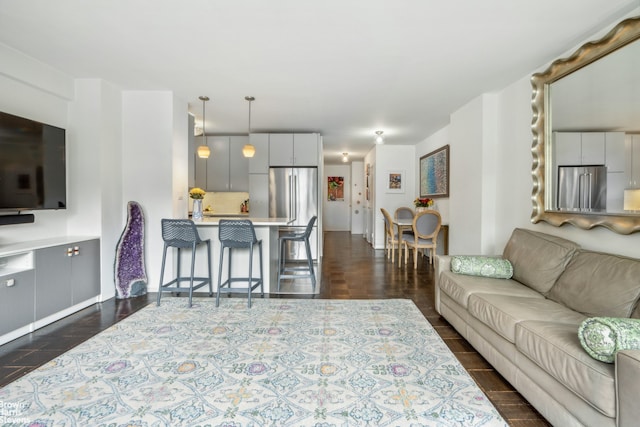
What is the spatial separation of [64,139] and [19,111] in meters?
0.40

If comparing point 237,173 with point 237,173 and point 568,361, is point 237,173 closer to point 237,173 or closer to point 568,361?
point 237,173

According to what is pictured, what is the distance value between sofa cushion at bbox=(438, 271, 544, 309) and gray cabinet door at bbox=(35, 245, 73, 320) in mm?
3603

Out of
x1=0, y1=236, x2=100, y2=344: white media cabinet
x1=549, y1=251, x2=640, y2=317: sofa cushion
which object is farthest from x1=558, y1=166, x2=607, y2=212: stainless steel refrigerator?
x1=0, y1=236, x2=100, y2=344: white media cabinet

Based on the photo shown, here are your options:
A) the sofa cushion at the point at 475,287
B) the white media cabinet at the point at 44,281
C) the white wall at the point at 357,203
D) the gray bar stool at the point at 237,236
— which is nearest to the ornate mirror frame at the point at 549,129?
the sofa cushion at the point at 475,287

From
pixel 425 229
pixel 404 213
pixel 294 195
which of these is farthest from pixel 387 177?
pixel 294 195

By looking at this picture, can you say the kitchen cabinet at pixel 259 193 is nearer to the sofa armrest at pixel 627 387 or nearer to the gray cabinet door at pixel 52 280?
the gray cabinet door at pixel 52 280

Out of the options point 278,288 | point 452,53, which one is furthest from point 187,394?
point 452,53

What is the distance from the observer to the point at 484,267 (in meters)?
2.86

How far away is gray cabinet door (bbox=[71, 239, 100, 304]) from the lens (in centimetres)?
319

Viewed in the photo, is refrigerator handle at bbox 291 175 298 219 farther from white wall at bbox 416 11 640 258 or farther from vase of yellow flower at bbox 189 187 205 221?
white wall at bbox 416 11 640 258

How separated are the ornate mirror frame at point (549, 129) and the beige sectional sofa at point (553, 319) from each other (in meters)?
0.23

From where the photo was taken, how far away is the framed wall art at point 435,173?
18.6ft

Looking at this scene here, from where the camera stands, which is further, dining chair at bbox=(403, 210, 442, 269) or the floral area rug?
dining chair at bbox=(403, 210, 442, 269)

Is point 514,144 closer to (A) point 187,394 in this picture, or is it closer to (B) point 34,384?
(A) point 187,394
